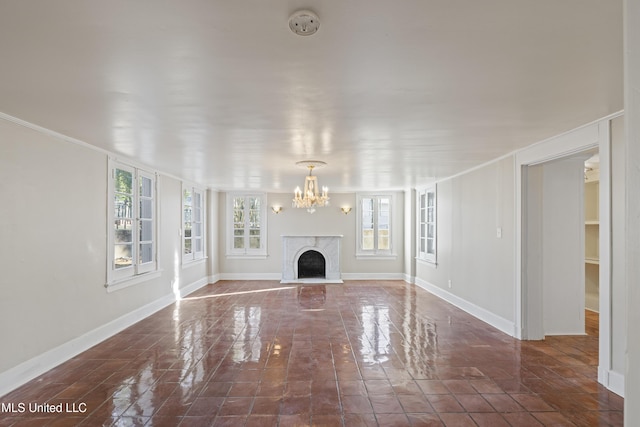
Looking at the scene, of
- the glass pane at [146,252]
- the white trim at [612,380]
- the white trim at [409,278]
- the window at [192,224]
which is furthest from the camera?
the white trim at [409,278]

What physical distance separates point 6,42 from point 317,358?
362 centimetres

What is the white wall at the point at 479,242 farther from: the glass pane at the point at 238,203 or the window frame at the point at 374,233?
the glass pane at the point at 238,203

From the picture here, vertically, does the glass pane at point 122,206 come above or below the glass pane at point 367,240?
above

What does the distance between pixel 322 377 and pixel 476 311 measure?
11.3 feet

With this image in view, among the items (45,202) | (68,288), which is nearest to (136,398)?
(68,288)

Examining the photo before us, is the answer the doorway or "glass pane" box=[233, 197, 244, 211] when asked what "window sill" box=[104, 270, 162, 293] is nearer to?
"glass pane" box=[233, 197, 244, 211]

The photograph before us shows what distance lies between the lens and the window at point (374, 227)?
10219mm

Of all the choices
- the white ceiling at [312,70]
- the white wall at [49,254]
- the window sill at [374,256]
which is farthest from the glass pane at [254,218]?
the white ceiling at [312,70]

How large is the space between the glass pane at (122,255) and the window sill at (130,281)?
0.22 meters

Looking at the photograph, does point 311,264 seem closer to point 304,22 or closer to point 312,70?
point 312,70

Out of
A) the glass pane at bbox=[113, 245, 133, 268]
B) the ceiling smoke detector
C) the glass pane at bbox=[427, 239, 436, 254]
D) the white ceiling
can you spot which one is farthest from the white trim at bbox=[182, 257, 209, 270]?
the ceiling smoke detector

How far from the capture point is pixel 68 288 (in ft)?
13.3

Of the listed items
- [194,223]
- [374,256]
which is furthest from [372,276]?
[194,223]

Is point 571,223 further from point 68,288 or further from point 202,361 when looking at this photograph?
point 68,288
